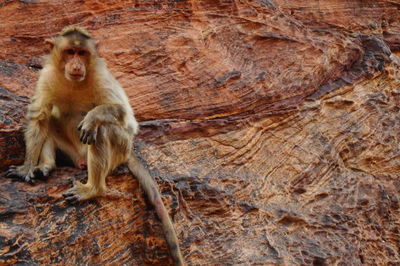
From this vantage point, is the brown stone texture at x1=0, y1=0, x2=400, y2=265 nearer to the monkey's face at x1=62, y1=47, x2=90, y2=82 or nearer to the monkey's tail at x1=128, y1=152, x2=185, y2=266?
the monkey's tail at x1=128, y1=152, x2=185, y2=266

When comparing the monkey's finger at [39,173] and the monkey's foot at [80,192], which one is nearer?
the monkey's foot at [80,192]

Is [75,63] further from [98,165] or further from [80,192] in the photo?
[80,192]

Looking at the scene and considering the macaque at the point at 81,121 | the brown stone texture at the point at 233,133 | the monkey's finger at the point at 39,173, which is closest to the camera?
the macaque at the point at 81,121

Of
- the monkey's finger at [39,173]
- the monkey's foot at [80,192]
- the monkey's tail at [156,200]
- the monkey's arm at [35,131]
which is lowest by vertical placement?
the monkey's tail at [156,200]

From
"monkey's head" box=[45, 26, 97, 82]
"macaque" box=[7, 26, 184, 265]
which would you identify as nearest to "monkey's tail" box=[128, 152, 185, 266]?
"macaque" box=[7, 26, 184, 265]

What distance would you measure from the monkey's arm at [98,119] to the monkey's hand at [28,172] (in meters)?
0.59

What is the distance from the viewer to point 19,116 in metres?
6.40

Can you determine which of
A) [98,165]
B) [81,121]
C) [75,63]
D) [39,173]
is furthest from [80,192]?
[75,63]

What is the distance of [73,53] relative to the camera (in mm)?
5949

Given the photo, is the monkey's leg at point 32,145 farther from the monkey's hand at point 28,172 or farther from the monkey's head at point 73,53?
the monkey's head at point 73,53

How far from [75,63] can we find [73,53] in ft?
0.67

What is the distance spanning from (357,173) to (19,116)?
4.73 m

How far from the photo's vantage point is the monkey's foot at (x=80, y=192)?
5477 mm

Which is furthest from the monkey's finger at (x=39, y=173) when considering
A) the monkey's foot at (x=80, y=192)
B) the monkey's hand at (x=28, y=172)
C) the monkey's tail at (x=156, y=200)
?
the monkey's tail at (x=156, y=200)
